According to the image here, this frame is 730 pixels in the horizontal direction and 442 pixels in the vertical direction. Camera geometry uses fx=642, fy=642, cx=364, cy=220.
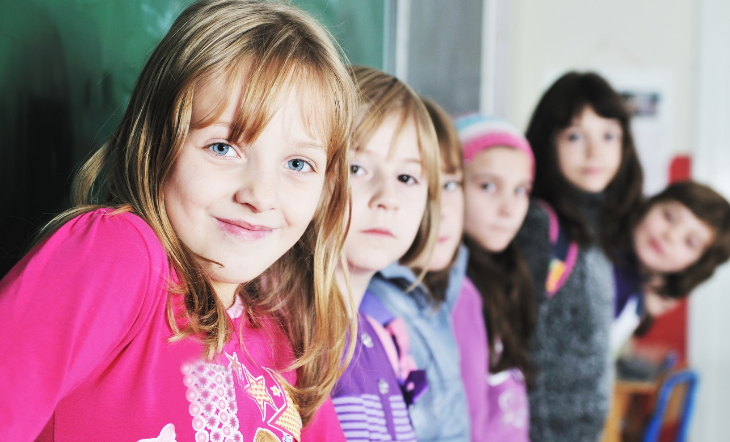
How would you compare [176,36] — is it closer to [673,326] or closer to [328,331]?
[328,331]

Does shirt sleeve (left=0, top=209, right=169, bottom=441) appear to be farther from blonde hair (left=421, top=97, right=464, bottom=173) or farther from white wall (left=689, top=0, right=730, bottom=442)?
white wall (left=689, top=0, right=730, bottom=442)

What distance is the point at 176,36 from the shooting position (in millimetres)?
689

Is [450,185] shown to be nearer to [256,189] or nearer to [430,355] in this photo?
[430,355]

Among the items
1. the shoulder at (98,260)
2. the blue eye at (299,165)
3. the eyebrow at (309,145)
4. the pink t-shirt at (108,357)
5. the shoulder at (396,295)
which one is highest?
the eyebrow at (309,145)

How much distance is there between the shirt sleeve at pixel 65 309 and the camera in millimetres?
479

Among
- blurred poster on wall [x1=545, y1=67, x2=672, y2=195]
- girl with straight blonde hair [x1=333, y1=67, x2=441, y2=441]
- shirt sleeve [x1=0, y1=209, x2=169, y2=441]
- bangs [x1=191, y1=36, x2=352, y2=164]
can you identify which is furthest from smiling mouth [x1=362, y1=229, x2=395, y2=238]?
blurred poster on wall [x1=545, y1=67, x2=672, y2=195]

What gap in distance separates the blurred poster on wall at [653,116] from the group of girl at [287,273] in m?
2.25

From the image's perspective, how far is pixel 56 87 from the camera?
2.57 ft

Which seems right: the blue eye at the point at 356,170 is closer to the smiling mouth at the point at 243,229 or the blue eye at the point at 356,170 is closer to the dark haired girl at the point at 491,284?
the smiling mouth at the point at 243,229

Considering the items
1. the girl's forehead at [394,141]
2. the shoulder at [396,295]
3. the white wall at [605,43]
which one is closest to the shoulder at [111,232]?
the girl's forehead at [394,141]

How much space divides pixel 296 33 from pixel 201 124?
0.17 m

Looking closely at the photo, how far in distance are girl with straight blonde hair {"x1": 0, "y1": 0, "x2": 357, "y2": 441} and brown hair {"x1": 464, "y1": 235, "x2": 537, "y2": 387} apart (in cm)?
67

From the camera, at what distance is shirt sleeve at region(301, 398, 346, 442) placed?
84 cm

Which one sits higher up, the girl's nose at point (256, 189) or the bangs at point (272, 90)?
the bangs at point (272, 90)
